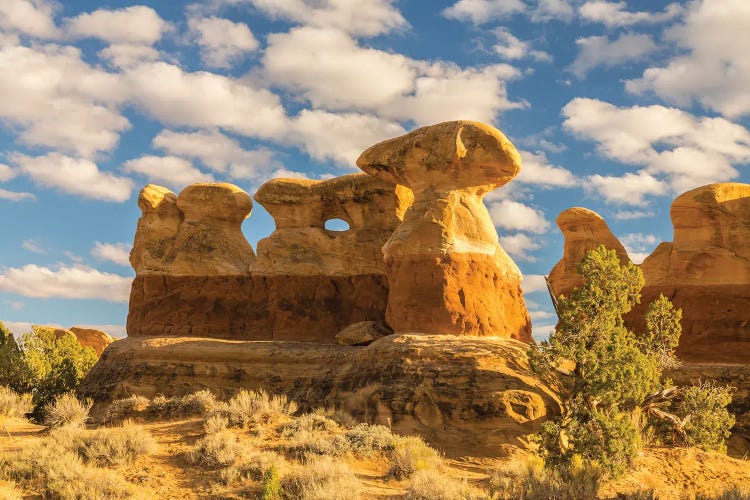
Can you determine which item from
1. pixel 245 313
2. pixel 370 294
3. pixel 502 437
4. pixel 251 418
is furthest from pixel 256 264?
pixel 502 437

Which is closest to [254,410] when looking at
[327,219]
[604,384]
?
[604,384]

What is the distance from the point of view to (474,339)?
865 inches

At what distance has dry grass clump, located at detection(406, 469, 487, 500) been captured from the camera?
50.2 feet

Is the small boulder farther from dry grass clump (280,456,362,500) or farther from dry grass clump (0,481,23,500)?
dry grass clump (0,481,23,500)

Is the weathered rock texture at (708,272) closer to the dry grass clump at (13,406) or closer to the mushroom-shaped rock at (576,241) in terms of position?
the mushroom-shaped rock at (576,241)

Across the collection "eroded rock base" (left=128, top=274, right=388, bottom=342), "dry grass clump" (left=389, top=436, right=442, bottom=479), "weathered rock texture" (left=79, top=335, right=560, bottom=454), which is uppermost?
"eroded rock base" (left=128, top=274, right=388, bottom=342)

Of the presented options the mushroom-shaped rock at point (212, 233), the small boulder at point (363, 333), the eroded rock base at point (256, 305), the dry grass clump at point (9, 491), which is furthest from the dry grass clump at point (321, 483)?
the mushroom-shaped rock at point (212, 233)

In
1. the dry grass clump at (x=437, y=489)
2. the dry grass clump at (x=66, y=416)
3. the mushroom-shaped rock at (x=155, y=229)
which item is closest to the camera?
the dry grass clump at (x=437, y=489)

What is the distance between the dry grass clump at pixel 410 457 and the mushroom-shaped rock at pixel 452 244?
15.6 feet

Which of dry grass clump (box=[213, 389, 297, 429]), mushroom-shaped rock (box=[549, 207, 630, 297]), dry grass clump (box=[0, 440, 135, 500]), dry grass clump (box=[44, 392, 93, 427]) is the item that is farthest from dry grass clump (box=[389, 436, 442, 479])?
mushroom-shaped rock (box=[549, 207, 630, 297])

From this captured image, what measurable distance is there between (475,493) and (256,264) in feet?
52.4

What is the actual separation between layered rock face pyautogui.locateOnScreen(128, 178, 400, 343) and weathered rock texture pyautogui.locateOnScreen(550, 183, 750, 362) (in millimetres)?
10480

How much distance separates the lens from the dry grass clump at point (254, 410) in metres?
20.6

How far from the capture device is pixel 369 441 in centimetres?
1864
